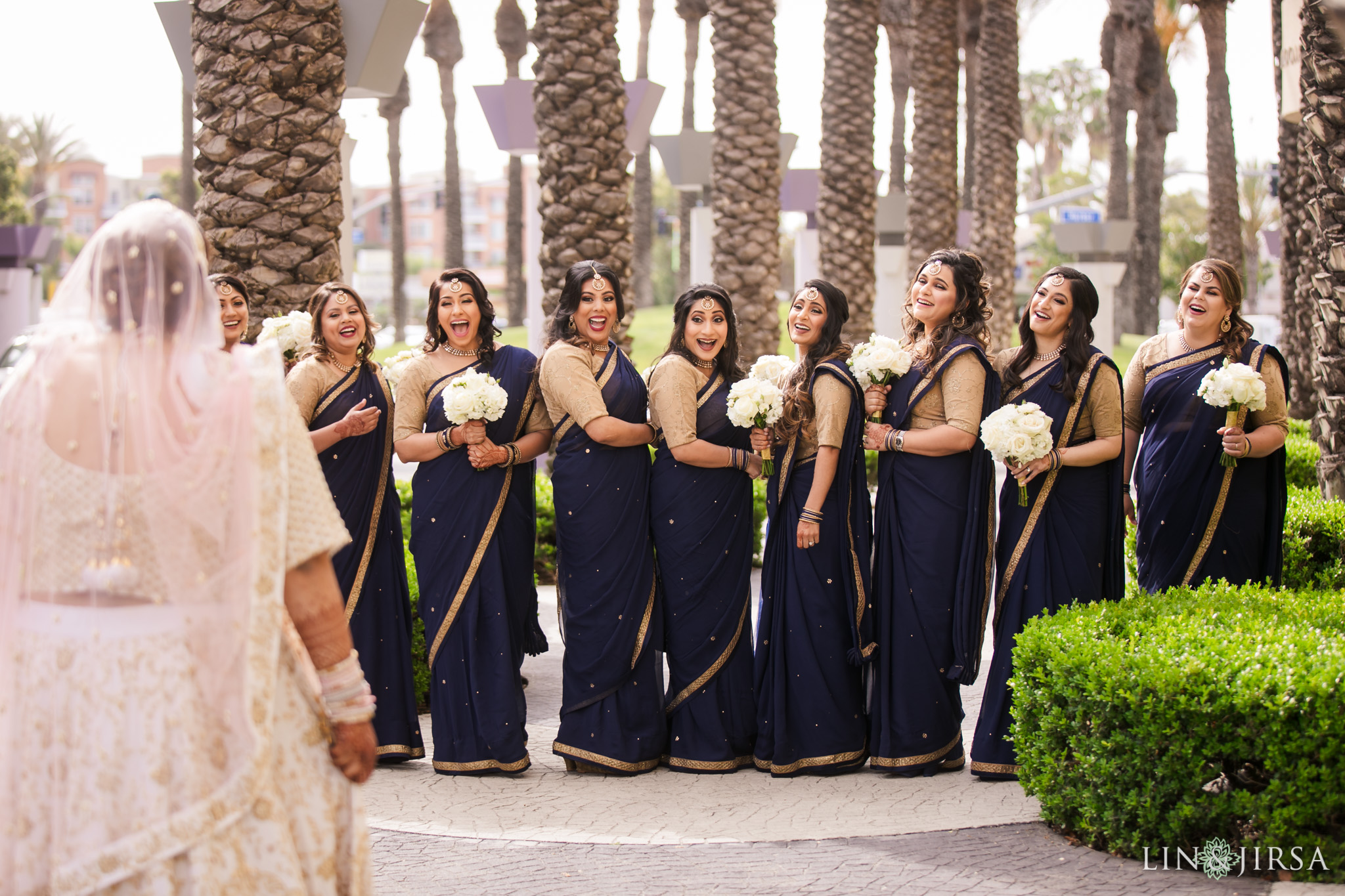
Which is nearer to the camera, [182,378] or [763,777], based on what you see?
[182,378]

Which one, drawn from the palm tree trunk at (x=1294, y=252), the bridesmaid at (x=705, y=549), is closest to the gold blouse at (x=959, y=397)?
the bridesmaid at (x=705, y=549)

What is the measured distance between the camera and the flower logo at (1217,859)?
3895 mm

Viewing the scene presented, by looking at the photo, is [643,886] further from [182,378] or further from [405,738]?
[182,378]

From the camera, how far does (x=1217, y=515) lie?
552 centimetres

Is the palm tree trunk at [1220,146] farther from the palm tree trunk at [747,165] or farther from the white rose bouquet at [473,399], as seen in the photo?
the white rose bouquet at [473,399]

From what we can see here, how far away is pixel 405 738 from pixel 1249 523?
3933mm

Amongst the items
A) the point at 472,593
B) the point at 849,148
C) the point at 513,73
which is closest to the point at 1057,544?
A: the point at 472,593

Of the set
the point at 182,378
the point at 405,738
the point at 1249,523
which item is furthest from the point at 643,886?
the point at 1249,523

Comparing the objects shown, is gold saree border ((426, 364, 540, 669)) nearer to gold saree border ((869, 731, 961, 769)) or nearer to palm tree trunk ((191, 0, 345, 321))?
gold saree border ((869, 731, 961, 769))

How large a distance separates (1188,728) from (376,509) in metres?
3.46

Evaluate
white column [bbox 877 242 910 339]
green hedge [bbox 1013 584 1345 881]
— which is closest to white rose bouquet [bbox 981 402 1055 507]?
green hedge [bbox 1013 584 1345 881]

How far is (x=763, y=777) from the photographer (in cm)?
534

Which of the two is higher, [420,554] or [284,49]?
[284,49]

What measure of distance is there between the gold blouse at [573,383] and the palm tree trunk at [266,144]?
3033mm
